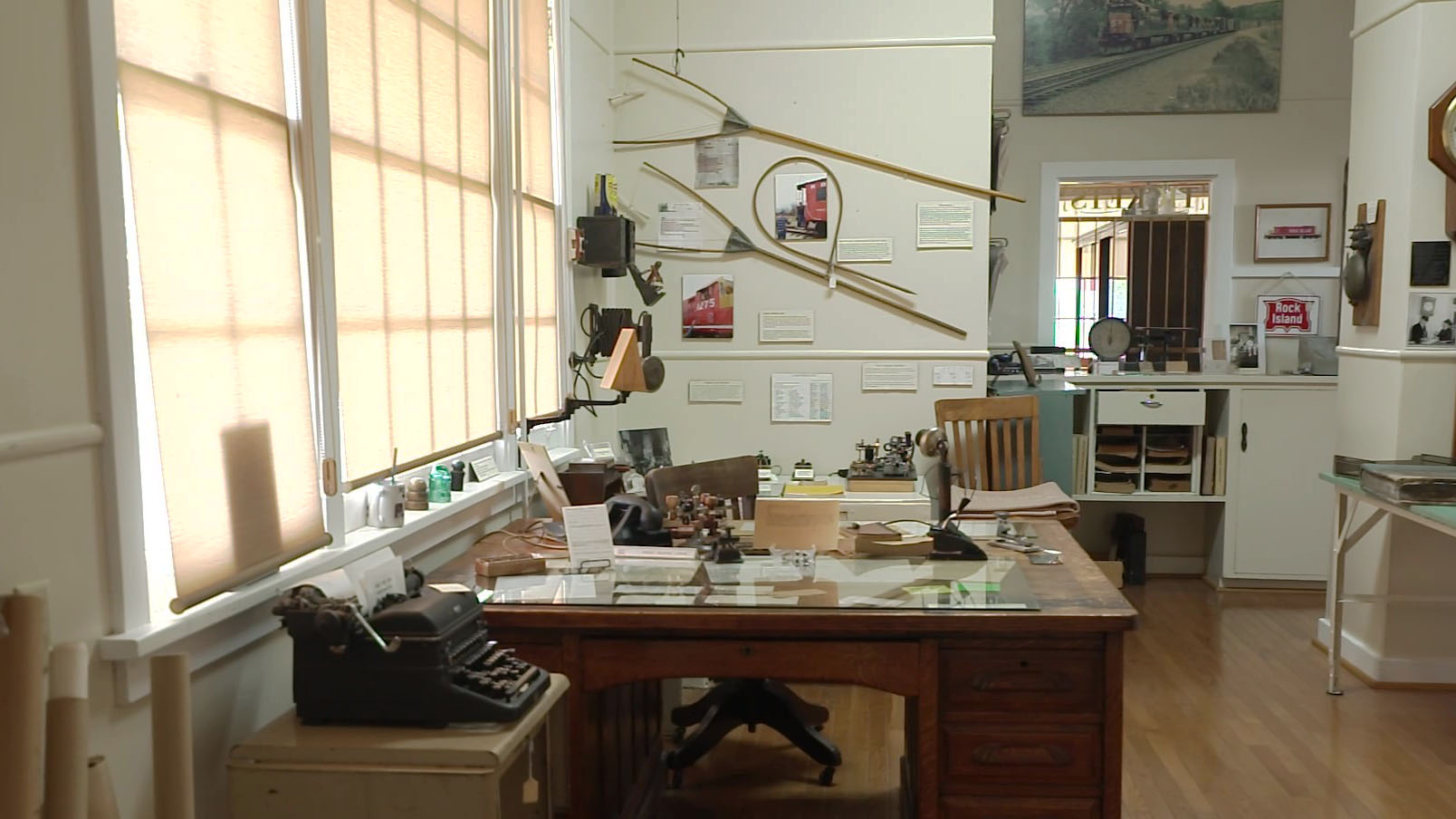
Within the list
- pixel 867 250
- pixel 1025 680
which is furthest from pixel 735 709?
pixel 867 250

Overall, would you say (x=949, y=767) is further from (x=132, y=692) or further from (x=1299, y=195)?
(x=1299, y=195)

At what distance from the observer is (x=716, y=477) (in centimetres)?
361

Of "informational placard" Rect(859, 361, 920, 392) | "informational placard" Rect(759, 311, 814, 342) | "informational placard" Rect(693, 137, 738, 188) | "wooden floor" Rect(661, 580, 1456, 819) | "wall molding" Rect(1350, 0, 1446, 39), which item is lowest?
"wooden floor" Rect(661, 580, 1456, 819)

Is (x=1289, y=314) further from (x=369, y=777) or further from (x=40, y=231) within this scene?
(x=40, y=231)

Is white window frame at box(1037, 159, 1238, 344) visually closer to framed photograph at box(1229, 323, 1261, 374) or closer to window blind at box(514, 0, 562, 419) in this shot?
framed photograph at box(1229, 323, 1261, 374)

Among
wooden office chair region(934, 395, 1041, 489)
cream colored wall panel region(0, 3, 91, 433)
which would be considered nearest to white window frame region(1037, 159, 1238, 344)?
wooden office chair region(934, 395, 1041, 489)

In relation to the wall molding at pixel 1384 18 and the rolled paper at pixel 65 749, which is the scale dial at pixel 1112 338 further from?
the rolled paper at pixel 65 749

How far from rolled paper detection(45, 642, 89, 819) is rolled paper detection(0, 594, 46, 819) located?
29 mm

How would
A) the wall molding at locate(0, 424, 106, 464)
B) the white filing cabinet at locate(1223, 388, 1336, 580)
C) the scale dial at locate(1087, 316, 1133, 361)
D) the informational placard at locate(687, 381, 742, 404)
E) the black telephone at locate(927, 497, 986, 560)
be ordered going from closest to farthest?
the wall molding at locate(0, 424, 106, 464)
the black telephone at locate(927, 497, 986, 560)
the informational placard at locate(687, 381, 742, 404)
the white filing cabinet at locate(1223, 388, 1336, 580)
the scale dial at locate(1087, 316, 1133, 361)

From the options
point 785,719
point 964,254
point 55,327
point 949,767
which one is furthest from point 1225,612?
point 55,327

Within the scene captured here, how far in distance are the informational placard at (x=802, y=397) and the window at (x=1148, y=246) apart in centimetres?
211

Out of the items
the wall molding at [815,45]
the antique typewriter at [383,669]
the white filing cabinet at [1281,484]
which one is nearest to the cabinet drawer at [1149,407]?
the white filing cabinet at [1281,484]

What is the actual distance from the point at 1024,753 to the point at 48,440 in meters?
1.94

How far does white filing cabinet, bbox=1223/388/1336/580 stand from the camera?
19.0ft
